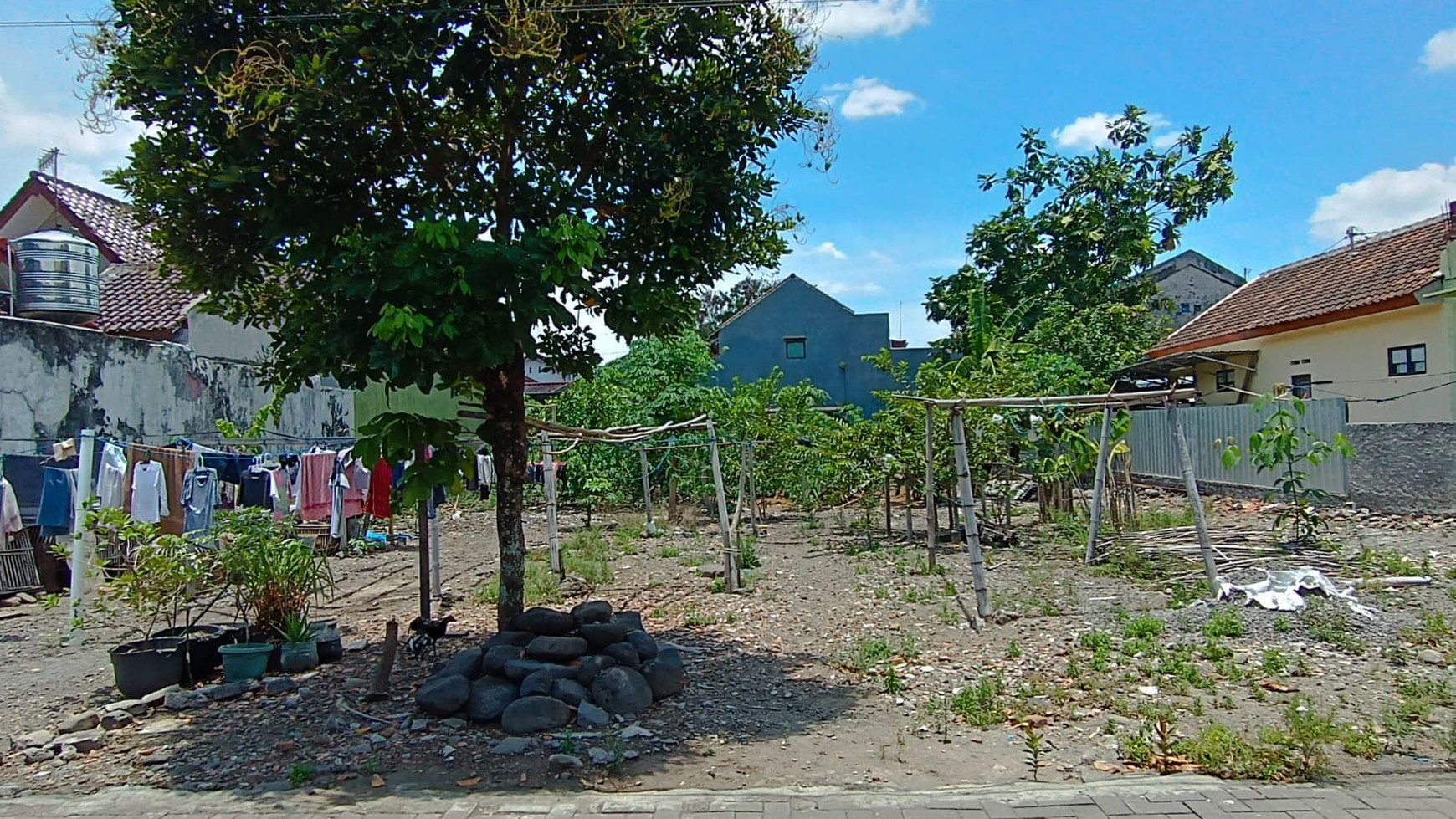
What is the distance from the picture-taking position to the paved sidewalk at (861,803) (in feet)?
15.2

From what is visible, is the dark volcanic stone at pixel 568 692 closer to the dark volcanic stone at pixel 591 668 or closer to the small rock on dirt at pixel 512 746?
the dark volcanic stone at pixel 591 668

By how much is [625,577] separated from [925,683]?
6.07 meters

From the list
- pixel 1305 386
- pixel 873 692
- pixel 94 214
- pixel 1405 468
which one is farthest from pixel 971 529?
pixel 94 214

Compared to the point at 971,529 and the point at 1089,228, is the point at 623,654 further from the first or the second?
the point at 1089,228

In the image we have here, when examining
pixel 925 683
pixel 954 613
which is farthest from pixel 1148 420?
pixel 925 683

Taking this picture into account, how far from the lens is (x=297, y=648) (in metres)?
7.41

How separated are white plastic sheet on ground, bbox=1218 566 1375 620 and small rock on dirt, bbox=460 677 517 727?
679 cm

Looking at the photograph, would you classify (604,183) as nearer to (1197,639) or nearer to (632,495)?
(1197,639)

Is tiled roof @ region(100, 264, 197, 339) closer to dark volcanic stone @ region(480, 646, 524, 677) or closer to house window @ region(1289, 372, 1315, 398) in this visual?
dark volcanic stone @ region(480, 646, 524, 677)

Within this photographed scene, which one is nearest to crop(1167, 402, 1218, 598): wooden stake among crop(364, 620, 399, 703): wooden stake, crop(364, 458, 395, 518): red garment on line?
crop(364, 620, 399, 703): wooden stake

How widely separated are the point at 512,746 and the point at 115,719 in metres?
2.89

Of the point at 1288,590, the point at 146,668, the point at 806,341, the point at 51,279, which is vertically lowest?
the point at 1288,590

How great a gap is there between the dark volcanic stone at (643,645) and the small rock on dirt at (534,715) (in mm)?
1008

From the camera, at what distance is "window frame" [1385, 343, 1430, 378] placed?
17375mm
